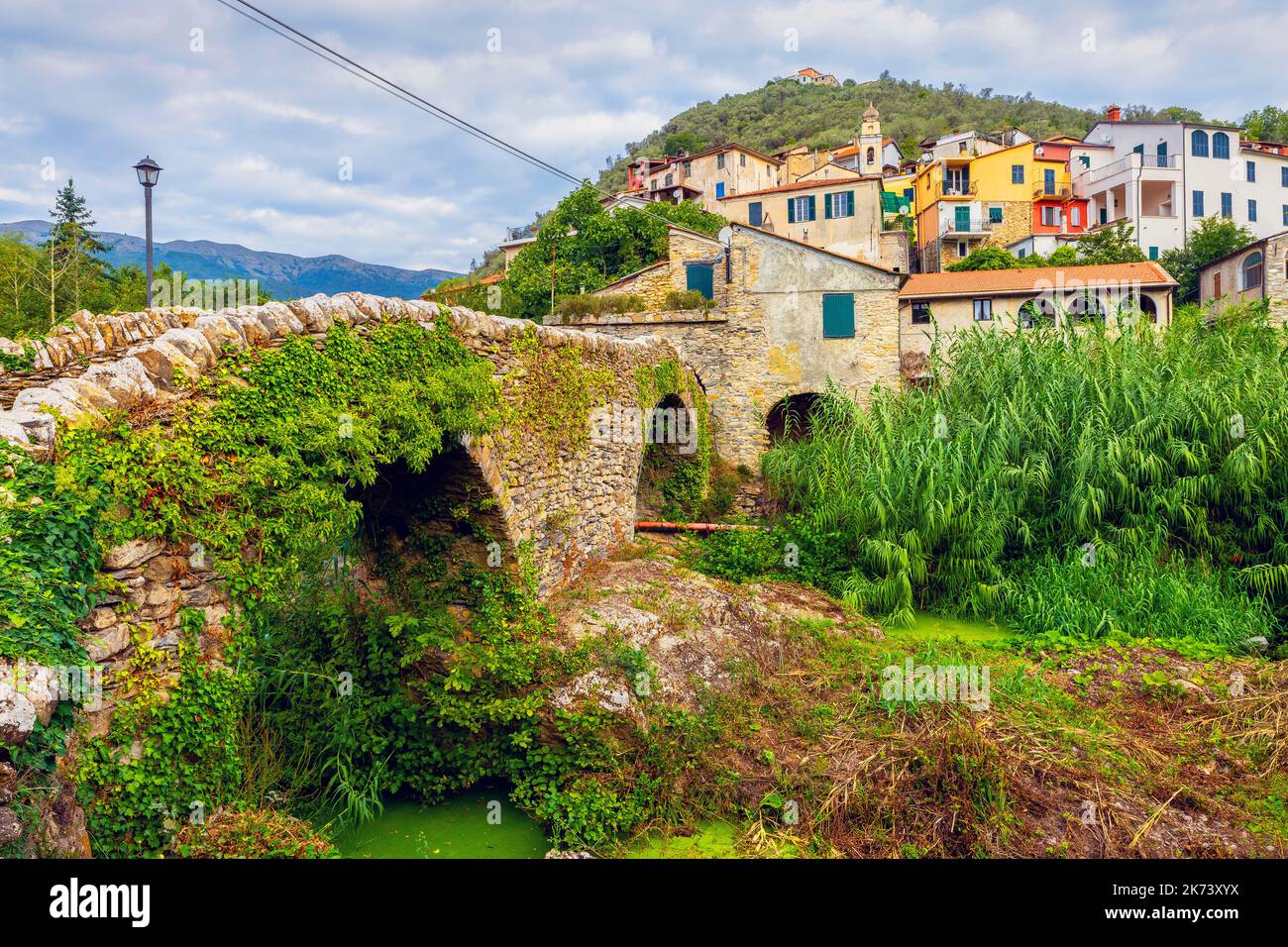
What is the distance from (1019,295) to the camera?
23078 mm

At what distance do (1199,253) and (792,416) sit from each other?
2098cm

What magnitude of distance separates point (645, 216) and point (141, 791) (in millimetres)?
25951

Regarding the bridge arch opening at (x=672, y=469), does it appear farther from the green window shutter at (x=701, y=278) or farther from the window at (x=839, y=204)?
the window at (x=839, y=204)

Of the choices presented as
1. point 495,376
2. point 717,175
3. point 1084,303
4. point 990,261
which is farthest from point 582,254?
point 495,376

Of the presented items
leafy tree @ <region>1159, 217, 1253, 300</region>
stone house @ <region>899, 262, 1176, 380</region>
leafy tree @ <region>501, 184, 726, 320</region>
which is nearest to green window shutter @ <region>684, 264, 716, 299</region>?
stone house @ <region>899, 262, 1176, 380</region>

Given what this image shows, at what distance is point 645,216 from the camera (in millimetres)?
28234

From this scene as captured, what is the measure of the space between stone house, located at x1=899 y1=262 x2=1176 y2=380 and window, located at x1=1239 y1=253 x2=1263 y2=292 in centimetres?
380

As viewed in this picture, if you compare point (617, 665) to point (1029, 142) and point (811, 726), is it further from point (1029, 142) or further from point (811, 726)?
point (1029, 142)

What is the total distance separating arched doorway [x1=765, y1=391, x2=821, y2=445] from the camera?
18875 mm

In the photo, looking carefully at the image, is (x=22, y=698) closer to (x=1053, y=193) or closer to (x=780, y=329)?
(x=780, y=329)

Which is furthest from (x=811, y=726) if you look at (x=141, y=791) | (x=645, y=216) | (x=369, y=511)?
(x=645, y=216)

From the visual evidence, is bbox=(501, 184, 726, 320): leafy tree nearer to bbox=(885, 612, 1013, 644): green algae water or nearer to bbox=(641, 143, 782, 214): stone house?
bbox=(641, 143, 782, 214): stone house

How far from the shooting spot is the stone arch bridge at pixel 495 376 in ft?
14.7

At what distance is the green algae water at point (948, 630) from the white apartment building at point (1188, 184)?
32.7 meters
